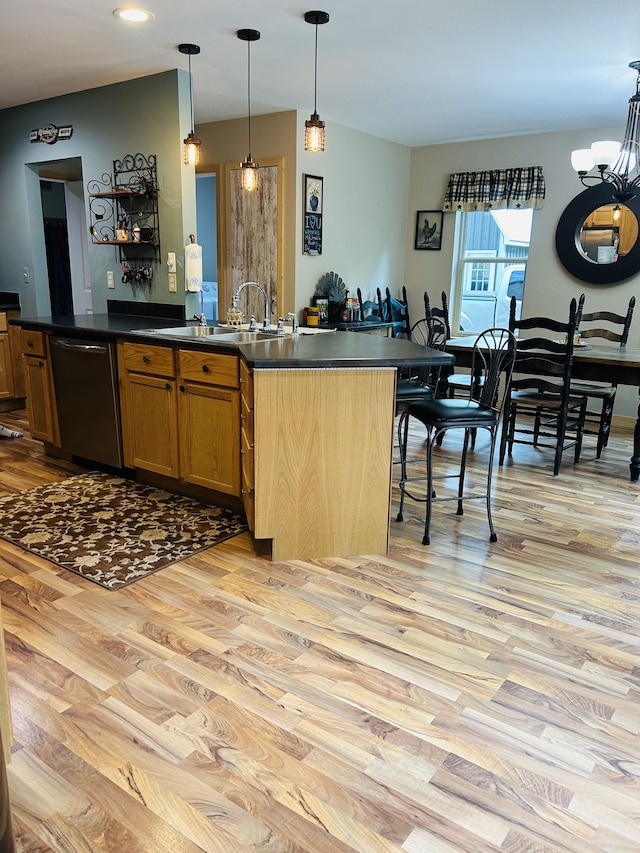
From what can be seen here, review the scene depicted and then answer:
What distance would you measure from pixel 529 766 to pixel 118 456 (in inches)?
109

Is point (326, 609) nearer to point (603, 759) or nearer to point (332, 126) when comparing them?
point (603, 759)

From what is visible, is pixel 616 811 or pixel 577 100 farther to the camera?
pixel 577 100

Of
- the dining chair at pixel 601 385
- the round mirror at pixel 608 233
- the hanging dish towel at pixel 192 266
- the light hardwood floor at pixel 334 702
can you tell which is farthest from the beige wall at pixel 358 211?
the light hardwood floor at pixel 334 702

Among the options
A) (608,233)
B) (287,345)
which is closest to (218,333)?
(287,345)

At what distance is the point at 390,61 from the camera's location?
12.2 feet

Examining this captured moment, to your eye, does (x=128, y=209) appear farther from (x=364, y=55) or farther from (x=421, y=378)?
(x=421, y=378)

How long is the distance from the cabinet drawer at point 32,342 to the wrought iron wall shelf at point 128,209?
87 centimetres

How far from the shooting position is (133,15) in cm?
308

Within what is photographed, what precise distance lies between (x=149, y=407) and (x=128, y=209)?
173cm

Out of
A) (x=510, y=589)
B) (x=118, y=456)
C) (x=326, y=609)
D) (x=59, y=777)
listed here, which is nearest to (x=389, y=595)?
(x=326, y=609)

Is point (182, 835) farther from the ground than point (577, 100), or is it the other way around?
point (577, 100)

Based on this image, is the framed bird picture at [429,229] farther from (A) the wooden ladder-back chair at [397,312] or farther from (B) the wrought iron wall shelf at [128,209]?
(B) the wrought iron wall shelf at [128,209]

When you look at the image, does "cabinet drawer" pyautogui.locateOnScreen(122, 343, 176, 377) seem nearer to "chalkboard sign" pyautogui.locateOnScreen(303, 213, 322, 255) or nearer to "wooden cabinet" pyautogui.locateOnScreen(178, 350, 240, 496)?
"wooden cabinet" pyautogui.locateOnScreen(178, 350, 240, 496)

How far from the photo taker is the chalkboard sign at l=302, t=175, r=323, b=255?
204 inches
